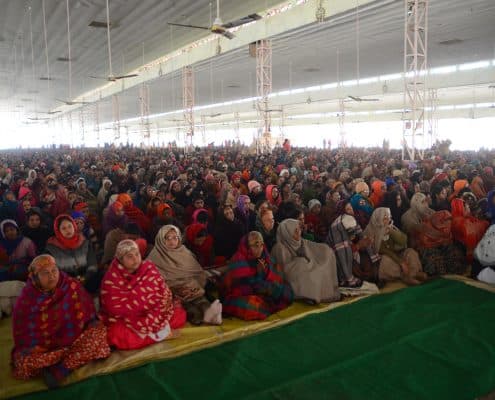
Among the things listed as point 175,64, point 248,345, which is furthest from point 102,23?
point 248,345

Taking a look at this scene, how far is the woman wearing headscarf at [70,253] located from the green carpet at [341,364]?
1128mm

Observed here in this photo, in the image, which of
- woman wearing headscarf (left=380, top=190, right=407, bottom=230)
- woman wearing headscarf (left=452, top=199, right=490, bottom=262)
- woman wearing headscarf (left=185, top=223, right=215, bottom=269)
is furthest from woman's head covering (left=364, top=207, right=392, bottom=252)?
woman wearing headscarf (left=185, top=223, right=215, bottom=269)

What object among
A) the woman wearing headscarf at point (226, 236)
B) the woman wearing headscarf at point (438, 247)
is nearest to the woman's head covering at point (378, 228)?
the woman wearing headscarf at point (438, 247)

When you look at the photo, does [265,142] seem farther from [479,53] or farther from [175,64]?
[479,53]

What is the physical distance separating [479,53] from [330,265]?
41.2 ft

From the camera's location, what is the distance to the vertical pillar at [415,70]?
8391 millimetres

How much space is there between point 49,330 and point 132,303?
1.55 feet

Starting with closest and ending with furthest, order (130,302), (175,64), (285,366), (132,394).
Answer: (132,394)
(285,366)
(130,302)
(175,64)

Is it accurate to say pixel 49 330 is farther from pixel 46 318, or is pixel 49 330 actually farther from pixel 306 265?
pixel 306 265

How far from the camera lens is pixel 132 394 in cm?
224

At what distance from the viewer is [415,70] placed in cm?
888

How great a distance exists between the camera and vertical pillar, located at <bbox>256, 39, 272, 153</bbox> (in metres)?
11.9

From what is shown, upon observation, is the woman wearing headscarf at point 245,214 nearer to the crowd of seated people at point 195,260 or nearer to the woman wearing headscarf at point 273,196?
the crowd of seated people at point 195,260

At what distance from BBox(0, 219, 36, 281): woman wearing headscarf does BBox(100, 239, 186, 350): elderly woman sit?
1.26m
